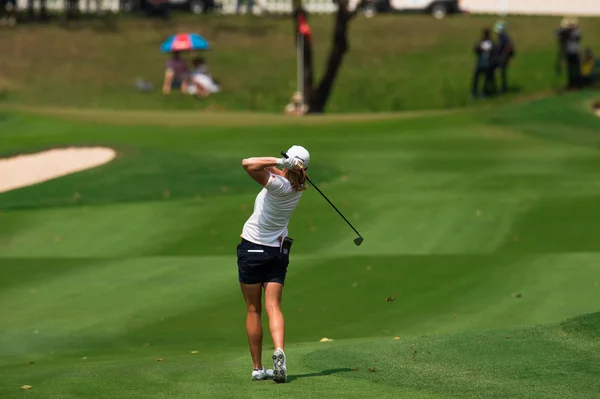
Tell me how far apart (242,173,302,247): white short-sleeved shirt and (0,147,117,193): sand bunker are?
17377 mm

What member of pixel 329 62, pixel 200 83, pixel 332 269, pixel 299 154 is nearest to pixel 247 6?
pixel 200 83

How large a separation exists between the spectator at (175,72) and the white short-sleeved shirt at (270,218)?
3554cm

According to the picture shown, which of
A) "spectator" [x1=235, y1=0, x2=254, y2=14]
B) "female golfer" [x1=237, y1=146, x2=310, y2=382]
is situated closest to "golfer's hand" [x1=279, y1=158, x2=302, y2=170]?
"female golfer" [x1=237, y1=146, x2=310, y2=382]

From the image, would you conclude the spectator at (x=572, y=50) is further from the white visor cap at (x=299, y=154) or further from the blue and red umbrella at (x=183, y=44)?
the white visor cap at (x=299, y=154)

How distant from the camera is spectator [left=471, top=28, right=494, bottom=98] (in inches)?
1689

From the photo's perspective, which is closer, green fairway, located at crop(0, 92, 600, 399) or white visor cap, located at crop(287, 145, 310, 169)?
white visor cap, located at crop(287, 145, 310, 169)

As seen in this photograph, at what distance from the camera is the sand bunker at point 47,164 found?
2886 cm

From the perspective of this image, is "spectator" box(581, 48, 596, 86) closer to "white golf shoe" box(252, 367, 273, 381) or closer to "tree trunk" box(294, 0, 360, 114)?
"tree trunk" box(294, 0, 360, 114)

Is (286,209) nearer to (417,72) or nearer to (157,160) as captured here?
(157,160)

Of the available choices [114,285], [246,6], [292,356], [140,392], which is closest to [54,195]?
[114,285]

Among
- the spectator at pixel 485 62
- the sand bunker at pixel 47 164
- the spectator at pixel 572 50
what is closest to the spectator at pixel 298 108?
the spectator at pixel 485 62

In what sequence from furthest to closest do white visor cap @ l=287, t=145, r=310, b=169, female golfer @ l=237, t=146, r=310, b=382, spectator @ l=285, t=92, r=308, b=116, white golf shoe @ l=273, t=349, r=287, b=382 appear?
→ 1. spectator @ l=285, t=92, r=308, b=116
2. female golfer @ l=237, t=146, r=310, b=382
3. white visor cap @ l=287, t=145, r=310, b=169
4. white golf shoe @ l=273, t=349, r=287, b=382

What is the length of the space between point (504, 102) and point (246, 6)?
25112mm

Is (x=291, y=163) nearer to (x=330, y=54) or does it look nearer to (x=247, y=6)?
(x=330, y=54)
